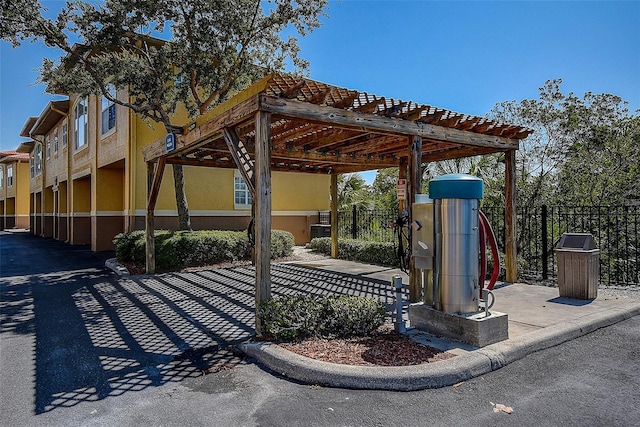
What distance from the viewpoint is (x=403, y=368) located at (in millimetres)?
3643

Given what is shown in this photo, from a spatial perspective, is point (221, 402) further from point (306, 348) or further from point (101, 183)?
point (101, 183)

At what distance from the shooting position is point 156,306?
6633 millimetres

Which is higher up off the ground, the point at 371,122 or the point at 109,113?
the point at 109,113

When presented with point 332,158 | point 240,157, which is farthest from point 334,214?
point 240,157

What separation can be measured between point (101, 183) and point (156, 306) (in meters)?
11.2

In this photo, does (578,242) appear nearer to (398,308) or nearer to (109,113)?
(398,308)

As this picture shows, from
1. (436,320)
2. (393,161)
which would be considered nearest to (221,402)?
(436,320)

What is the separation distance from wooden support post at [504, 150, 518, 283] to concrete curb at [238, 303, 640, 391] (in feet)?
12.0

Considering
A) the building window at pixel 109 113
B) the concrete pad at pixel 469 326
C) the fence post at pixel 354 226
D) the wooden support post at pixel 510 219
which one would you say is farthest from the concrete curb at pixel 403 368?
the building window at pixel 109 113

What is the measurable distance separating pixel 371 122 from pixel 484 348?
3.38 metres

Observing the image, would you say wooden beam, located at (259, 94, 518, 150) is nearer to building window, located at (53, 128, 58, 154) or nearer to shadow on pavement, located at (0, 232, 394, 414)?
shadow on pavement, located at (0, 232, 394, 414)

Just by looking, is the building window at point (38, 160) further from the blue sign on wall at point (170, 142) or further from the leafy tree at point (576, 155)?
the leafy tree at point (576, 155)

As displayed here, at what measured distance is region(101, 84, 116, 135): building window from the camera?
14.5 metres

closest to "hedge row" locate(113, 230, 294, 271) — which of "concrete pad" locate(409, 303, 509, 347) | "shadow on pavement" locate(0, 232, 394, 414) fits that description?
"shadow on pavement" locate(0, 232, 394, 414)
